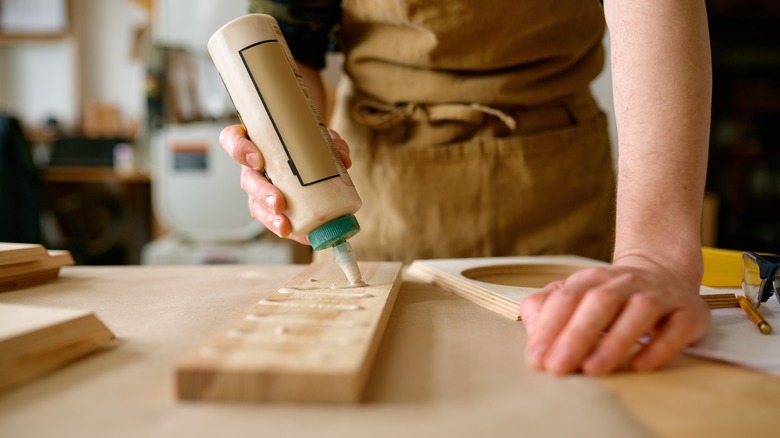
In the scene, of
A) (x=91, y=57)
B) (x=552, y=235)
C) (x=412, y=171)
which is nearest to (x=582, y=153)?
(x=552, y=235)

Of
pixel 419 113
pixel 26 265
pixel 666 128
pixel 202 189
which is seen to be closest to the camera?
pixel 666 128

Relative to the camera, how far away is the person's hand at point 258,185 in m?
0.62

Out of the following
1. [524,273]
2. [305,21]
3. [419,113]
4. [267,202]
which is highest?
[305,21]

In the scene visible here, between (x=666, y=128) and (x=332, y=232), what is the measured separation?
36 centimetres

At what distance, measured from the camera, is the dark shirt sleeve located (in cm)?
101

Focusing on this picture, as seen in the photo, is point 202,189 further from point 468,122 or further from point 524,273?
point 524,273

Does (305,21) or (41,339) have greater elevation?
(305,21)

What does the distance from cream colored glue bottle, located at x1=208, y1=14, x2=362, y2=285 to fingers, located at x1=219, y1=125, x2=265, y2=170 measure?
0.02 m

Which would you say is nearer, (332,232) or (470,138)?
(332,232)

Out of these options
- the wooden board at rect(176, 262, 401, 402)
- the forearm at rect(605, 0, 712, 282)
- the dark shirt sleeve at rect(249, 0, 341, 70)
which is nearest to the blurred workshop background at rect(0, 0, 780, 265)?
the dark shirt sleeve at rect(249, 0, 341, 70)

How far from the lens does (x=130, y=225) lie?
3932mm

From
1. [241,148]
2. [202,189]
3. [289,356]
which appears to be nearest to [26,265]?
[241,148]

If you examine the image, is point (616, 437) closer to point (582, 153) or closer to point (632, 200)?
point (632, 200)

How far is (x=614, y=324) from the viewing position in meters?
0.44
